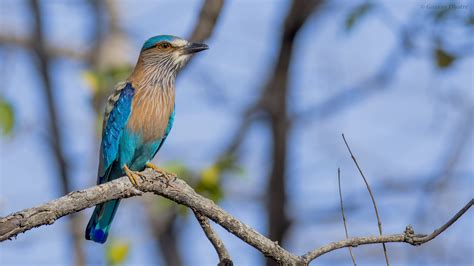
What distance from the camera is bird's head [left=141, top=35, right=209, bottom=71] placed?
239 inches

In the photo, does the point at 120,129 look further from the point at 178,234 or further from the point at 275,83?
the point at 178,234

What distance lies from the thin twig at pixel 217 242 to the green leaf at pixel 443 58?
281 cm

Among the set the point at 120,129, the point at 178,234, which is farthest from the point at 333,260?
the point at 120,129

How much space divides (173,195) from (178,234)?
19.1 feet

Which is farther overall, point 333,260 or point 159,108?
point 333,260

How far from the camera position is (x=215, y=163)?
6.83 m

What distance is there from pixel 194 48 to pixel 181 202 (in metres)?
1.96

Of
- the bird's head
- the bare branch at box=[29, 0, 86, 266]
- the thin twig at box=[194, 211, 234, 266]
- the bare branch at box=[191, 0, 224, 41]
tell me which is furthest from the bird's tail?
the bare branch at box=[29, 0, 86, 266]

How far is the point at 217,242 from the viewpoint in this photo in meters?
4.08

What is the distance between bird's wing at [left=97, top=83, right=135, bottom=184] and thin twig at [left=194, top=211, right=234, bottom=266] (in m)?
1.56

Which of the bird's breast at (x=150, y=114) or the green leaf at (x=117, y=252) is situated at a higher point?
the bird's breast at (x=150, y=114)

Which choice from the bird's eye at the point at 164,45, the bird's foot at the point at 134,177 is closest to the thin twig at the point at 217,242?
the bird's foot at the point at 134,177

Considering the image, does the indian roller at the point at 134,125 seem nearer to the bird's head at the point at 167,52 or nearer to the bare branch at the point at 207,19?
the bird's head at the point at 167,52

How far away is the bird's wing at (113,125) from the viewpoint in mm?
5570
